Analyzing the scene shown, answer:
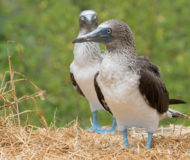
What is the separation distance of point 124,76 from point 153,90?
34cm

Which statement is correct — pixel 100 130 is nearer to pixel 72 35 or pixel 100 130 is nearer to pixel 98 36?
pixel 98 36

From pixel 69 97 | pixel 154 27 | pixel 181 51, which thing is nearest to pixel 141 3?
pixel 154 27

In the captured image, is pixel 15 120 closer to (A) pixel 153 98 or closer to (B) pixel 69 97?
(A) pixel 153 98

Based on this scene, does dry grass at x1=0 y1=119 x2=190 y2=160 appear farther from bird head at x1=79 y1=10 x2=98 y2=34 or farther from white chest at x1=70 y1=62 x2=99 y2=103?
bird head at x1=79 y1=10 x2=98 y2=34

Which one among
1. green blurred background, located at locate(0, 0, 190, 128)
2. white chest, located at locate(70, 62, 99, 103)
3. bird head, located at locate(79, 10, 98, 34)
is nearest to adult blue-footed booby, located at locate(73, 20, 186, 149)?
white chest, located at locate(70, 62, 99, 103)

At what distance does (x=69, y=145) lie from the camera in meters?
3.62

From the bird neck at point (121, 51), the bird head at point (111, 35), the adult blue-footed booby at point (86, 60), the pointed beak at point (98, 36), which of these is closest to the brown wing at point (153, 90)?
the bird neck at point (121, 51)

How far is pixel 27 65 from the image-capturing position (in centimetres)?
791

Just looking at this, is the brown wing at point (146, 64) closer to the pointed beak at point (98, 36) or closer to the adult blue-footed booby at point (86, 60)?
the pointed beak at point (98, 36)

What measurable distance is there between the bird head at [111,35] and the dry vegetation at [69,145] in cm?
78

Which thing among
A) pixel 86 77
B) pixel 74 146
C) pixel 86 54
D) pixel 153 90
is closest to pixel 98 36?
pixel 153 90

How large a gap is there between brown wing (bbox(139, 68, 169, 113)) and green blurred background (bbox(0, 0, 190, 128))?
3466mm

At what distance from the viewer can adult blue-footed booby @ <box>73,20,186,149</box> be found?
3.43 meters

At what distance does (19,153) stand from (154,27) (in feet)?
19.6
